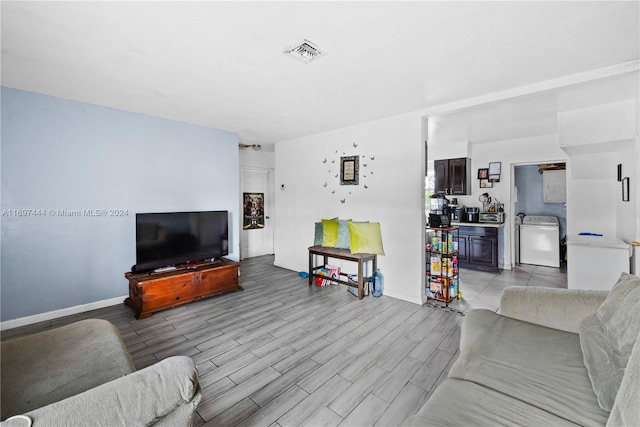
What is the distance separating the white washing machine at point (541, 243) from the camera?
550 centimetres

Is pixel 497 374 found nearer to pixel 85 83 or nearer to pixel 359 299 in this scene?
pixel 359 299

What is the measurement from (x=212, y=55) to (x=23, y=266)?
313cm

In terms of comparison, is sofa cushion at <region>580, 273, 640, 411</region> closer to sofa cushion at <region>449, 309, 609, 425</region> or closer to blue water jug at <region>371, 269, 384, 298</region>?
sofa cushion at <region>449, 309, 609, 425</region>

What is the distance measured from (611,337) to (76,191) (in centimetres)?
493

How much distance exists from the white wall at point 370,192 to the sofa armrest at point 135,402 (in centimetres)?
320

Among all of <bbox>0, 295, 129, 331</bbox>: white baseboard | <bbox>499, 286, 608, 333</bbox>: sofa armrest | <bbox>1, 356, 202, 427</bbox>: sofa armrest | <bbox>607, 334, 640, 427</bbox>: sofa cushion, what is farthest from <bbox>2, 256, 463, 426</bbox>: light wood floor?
<bbox>607, 334, 640, 427</bbox>: sofa cushion

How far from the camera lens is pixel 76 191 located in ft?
10.9

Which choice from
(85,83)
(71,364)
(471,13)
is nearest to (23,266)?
(85,83)

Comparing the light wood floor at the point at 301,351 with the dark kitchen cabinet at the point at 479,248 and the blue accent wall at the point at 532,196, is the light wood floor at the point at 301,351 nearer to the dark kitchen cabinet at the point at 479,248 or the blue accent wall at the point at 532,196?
the dark kitchen cabinet at the point at 479,248

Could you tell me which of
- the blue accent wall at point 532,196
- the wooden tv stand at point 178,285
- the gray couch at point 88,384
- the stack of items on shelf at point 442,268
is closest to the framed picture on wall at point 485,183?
the blue accent wall at point 532,196

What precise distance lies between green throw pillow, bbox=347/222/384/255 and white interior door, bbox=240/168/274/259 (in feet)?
10.4

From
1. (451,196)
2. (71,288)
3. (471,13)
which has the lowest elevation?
(71,288)

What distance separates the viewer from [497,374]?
1370 mm

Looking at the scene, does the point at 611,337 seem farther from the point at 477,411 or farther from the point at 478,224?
the point at 478,224
